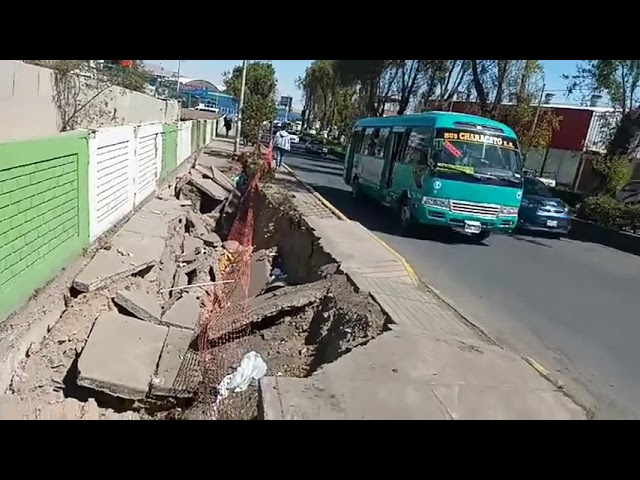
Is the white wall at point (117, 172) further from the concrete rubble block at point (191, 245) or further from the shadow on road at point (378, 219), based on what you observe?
the shadow on road at point (378, 219)

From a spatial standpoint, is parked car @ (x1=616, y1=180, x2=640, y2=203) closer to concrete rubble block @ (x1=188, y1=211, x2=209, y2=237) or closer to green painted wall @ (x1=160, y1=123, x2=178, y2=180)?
concrete rubble block @ (x1=188, y1=211, x2=209, y2=237)

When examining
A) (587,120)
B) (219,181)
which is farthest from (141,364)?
(587,120)

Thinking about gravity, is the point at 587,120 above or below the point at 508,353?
above

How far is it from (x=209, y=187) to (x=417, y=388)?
1096 cm

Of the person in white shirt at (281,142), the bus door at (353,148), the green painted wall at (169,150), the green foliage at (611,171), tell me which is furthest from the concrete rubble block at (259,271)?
the green foliage at (611,171)

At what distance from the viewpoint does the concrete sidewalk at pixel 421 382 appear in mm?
3145

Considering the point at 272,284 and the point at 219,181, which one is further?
the point at 219,181

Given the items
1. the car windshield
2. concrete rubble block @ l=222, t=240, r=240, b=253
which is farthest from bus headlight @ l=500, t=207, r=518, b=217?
concrete rubble block @ l=222, t=240, r=240, b=253

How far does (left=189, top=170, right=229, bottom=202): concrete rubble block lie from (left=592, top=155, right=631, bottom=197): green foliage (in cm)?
1203

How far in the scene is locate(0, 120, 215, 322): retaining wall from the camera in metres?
3.86

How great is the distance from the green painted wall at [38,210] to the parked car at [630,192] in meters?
17.2
